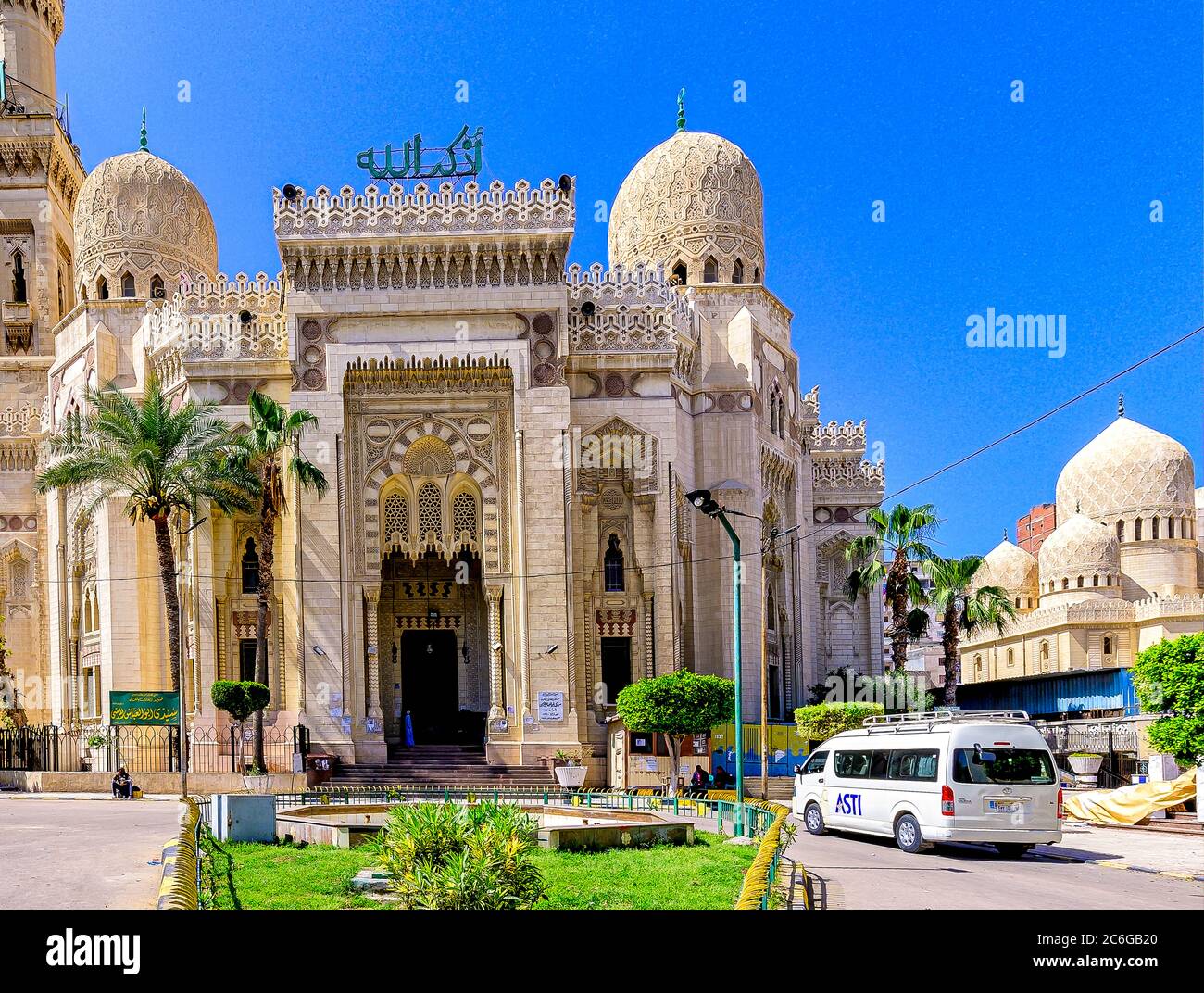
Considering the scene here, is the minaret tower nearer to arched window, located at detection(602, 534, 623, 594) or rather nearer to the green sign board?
the green sign board

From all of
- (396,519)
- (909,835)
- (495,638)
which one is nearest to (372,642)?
(495,638)

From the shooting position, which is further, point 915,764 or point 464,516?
point 464,516

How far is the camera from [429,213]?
40656 millimetres

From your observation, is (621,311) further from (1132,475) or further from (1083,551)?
(1132,475)

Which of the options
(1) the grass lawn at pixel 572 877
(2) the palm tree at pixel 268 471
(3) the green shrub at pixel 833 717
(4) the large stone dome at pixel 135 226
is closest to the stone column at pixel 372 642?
(2) the palm tree at pixel 268 471

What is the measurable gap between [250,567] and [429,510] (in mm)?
6094

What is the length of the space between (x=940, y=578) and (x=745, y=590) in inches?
249

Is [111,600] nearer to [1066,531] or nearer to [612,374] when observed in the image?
[612,374]

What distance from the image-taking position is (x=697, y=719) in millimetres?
36438

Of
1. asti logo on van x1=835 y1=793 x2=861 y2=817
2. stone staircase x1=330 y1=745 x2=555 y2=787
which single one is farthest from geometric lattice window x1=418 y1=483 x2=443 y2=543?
asti logo on van x1=835 y1=793 x2=861 y2=817

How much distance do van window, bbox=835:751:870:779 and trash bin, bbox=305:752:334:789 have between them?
17.9 meters

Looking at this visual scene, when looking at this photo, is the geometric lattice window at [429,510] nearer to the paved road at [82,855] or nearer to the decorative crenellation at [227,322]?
the decorative crenellation at [227,322]

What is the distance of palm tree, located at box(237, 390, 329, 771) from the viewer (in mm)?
37656
